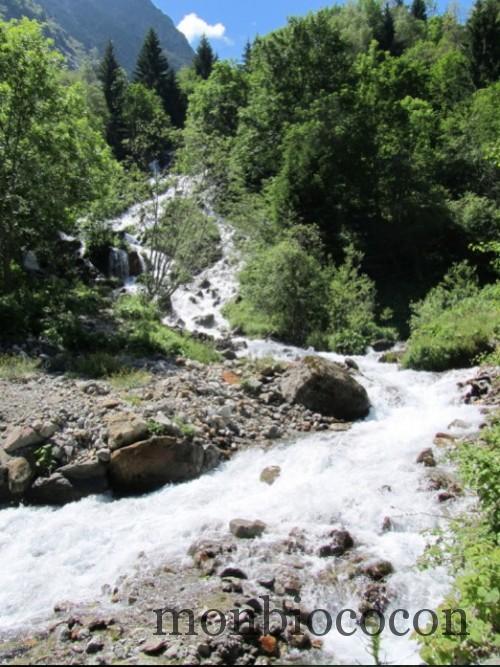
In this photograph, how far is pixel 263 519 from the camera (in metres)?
7.48

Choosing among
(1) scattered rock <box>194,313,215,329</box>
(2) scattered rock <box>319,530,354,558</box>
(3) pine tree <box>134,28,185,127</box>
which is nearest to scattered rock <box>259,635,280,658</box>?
(2) scattered rock <box>319,530,354,558</box>

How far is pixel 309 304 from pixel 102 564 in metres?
13.7

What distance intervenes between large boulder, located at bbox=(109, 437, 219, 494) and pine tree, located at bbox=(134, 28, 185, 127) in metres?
50.2

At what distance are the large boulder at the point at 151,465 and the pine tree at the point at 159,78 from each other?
5017 cm

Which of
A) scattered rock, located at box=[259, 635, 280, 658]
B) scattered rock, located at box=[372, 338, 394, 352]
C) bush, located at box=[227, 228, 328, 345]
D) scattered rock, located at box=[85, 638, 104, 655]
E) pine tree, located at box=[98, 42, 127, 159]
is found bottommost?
scattered rock, located at box=[85, 638, 104, 655]

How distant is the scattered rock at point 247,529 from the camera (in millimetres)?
6965

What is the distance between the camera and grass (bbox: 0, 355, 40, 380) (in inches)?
463

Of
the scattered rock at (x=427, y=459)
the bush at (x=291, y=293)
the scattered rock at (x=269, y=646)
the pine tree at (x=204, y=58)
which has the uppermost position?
the pine tree at (x=204, y=58)

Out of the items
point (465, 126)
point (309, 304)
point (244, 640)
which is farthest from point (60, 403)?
point (465, 126)

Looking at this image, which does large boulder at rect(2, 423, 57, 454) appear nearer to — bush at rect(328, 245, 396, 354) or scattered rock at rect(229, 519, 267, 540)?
scattered rock at rect(229, 519, 267, 540)

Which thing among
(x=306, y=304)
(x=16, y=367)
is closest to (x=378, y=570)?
(x=16, y=367)

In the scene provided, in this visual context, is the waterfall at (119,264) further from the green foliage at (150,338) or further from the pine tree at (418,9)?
the pine tree at (418,9)

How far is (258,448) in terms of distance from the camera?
10.2 metres

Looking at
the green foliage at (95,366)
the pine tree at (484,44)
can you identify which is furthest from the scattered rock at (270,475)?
the pine tree at (484,44)
